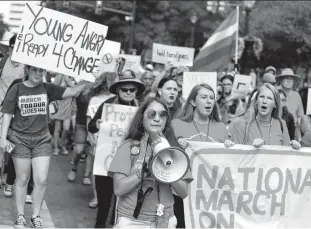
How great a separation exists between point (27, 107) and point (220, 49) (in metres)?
6.97

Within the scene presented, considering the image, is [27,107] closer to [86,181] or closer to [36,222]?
[36,222]

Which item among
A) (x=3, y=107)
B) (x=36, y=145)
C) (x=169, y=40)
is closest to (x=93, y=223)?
(x=36, y=145)

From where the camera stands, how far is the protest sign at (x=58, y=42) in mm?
6129

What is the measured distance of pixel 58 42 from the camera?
6.35 m

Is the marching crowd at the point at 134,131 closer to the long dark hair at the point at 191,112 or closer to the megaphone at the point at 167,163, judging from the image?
the long dark hair at the point at 191,112

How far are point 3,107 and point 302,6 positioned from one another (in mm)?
10713

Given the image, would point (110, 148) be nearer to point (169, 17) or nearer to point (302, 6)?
point (302, 6)

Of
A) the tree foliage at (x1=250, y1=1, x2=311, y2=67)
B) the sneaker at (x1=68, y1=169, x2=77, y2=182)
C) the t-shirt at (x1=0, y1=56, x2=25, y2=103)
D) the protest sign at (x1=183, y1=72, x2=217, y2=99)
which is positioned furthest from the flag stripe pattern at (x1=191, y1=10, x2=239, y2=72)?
the t-shirt at (x1=0, y1=56, x2=25, y2=103)

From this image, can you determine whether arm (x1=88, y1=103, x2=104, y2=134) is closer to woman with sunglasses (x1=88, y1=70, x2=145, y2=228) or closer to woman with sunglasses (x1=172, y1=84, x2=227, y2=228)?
woman with sunglasses (x1=88, y1=70, x2=145, y2=228)

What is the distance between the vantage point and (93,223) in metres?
6.68

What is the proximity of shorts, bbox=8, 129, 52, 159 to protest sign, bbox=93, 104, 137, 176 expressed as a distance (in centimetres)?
85

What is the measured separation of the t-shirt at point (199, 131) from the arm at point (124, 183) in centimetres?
166

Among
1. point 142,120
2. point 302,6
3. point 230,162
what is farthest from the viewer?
point 302,6

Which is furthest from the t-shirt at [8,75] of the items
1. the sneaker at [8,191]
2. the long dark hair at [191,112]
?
the long dark hair at [191,112]
